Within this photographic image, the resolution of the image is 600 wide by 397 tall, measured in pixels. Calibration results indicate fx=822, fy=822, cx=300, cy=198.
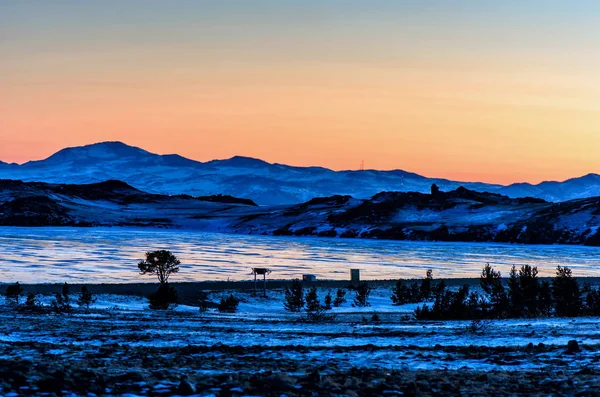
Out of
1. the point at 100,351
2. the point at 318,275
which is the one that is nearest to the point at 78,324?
the point at 100,351

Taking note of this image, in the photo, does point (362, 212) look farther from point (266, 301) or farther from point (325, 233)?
point (266, 301)

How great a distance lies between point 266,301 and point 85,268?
24.6 metres

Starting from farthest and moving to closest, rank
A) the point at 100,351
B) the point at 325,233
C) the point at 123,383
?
the point at 325,233 → the point at 100,351 → the point at 123,383

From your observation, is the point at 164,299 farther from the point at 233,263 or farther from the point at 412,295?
the point at 233,263

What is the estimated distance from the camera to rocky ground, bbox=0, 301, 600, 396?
780 centimetres

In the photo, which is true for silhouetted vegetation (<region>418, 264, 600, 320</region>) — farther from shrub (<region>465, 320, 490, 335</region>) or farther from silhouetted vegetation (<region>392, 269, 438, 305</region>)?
shrub (<region>465, 320, 490, 335</region>)

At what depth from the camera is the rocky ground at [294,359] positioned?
7801 mm

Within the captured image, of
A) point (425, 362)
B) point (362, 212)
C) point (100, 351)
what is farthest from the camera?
point (362, 212)

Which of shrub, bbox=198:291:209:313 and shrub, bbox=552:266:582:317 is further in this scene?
shrub, bbox=198:291:209:313

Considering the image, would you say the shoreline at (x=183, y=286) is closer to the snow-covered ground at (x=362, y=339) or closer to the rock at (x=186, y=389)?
the snow-covered ground at (x=362, y=339)

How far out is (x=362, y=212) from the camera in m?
177

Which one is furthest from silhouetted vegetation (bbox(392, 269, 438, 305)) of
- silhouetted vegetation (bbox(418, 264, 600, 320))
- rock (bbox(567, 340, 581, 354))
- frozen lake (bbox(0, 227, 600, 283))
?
rock (bbox(567, 340, 581, 354))

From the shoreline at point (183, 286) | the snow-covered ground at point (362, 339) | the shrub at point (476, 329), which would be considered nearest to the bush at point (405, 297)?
the shoreline at point (183, 286)

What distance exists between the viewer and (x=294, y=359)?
11508mm
